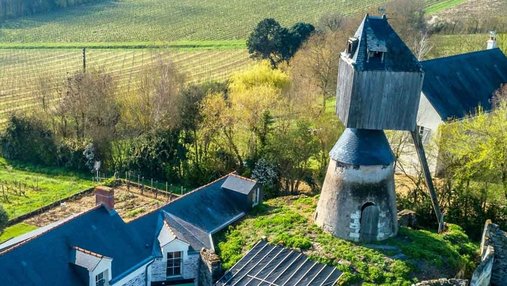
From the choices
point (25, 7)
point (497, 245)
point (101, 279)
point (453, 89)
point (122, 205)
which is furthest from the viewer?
point (25, 7)

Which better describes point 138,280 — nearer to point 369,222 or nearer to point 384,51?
point 369,222

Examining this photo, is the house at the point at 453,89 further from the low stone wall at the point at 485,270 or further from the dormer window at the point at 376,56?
the dormer window at the point at 376,56

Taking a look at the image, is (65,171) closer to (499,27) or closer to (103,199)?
(103,199)

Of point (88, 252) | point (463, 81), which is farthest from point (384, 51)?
point (463, 81)

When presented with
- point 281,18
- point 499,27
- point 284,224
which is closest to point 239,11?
point 281,18

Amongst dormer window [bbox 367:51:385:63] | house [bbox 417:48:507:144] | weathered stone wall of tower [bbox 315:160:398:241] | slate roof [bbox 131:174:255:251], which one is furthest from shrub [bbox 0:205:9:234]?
house [bbox 417:48:507:144]

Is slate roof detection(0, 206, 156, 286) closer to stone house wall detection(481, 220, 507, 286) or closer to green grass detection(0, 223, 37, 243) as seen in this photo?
green grass detection(0, 223, 37, 243)

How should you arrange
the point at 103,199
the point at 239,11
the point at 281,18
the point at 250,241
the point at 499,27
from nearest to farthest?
the point at 103,199
the point at 250,241
the point at 499,27
the point at 281,18
the point at 239,11
